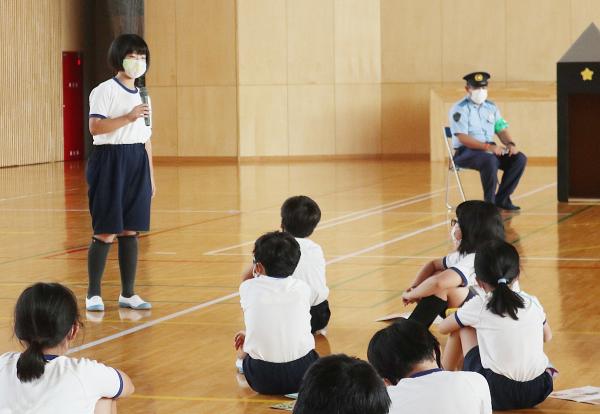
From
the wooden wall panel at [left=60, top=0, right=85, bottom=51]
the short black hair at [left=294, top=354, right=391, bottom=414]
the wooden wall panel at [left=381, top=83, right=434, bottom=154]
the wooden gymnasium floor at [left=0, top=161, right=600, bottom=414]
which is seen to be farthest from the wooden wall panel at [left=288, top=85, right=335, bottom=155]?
the short black hair at [left=294, top=354, right=391, bottom=414]

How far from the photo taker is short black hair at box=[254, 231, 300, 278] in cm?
524

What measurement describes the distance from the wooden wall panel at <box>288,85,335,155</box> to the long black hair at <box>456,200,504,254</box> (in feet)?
55.8

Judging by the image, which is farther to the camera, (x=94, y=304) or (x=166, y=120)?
(x=166, y=120)

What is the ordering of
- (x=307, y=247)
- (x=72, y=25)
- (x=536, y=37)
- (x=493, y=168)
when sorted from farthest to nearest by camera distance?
(x=72, y=25) → (x=536, y=37) → (x=493, y=168) → (x=307, y=247)

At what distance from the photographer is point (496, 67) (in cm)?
2200

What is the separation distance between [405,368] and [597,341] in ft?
9.89

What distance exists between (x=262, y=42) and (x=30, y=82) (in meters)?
4.26

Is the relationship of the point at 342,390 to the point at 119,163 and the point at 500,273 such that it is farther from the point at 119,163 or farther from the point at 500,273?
the point at 119,163

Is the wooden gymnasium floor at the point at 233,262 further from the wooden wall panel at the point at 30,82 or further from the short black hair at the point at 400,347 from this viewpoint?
the wooden wall panel at the point at 30,82

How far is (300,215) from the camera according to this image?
630cm

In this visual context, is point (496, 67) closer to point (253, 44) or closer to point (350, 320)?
point (253, 44)

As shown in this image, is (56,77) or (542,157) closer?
(542,157)

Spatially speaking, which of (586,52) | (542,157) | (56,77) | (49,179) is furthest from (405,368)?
(56,77)

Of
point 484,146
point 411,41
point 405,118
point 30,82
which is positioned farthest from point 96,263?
point 411,41
